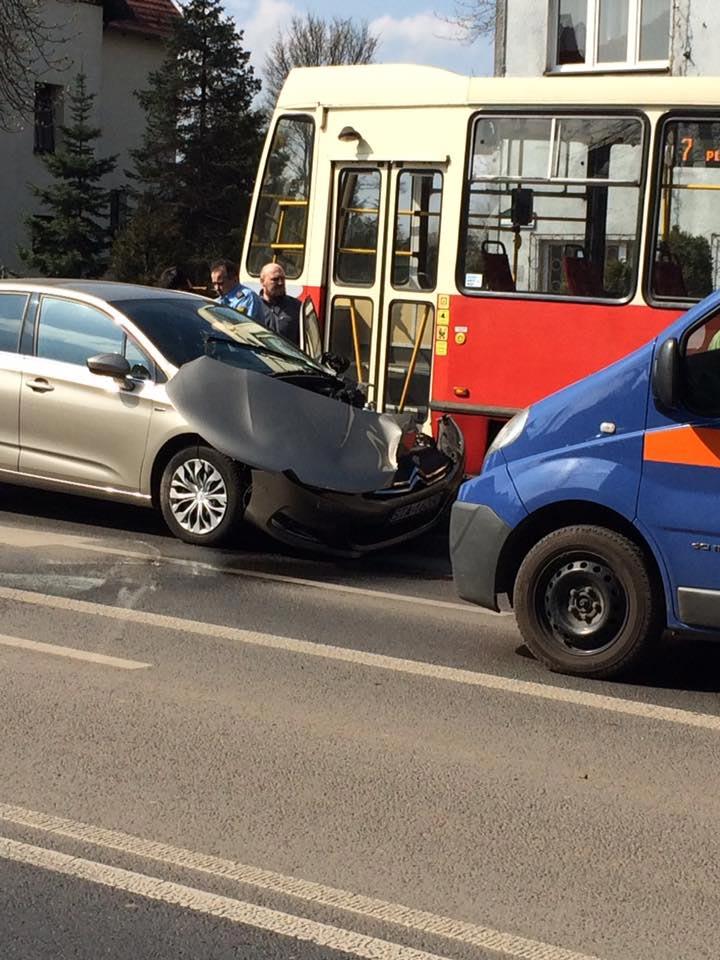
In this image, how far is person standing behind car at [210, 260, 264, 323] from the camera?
1310cm

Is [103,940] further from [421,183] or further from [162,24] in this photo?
[162,24]

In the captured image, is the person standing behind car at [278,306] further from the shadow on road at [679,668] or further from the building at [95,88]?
the building at [95,88]

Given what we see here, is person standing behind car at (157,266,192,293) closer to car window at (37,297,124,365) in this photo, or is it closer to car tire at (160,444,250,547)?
car window at (37,297,124,365)

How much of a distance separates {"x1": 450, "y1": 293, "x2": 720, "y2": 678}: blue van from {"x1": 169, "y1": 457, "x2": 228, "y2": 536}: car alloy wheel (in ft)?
10.0

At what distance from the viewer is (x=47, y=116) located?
151 feet

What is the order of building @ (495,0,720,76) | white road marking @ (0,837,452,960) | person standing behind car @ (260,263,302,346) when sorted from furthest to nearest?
building @ (495,0,720,76) → person standing behind car @ (260,263,302,346) → white road marking @ (0,837,452,960)

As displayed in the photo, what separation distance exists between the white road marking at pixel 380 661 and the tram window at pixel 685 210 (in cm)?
513

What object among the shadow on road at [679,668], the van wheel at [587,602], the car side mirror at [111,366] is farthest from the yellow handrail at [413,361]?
the van wheel at [587,602]

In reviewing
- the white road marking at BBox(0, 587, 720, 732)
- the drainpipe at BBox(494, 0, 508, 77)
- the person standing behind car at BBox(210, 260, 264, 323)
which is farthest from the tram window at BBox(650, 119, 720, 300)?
the drainpipe at BBox(494, 0, 508, 77)

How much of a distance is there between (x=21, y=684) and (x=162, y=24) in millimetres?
45880

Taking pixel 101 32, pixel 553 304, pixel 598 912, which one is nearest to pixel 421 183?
pixel 553 304

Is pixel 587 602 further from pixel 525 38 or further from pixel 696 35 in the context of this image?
pixel 525 38

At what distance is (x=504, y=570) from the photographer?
7.50m

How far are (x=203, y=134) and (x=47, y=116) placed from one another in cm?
447
